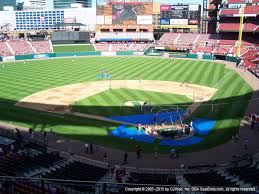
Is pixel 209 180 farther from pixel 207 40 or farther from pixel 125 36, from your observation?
pixel 125 36

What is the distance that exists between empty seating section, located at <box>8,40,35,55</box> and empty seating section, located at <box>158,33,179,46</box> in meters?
43.1

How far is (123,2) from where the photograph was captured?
12319 centimetres

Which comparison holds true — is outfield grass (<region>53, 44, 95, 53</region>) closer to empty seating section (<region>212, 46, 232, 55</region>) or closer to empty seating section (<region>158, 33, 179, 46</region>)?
empty seating section (<region>158, 33, 179, 46</region>)

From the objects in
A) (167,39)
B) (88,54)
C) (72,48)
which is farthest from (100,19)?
(167,39)

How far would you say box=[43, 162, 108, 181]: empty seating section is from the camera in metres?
20.2

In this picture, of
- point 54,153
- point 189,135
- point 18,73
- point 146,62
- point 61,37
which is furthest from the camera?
point 61,37

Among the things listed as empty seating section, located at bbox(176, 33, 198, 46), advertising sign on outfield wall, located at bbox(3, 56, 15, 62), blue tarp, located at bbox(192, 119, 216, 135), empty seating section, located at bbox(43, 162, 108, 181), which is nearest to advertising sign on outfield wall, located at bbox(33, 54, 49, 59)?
advertising sign on outfield wall, located at bbox(3, 56, 15, 62)

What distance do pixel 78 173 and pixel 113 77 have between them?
42091 millimetres

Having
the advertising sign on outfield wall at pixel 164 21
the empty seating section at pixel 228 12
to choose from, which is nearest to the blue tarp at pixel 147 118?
the empty seating section at pixel 228 12

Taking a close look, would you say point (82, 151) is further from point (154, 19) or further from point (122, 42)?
point (154, 19)

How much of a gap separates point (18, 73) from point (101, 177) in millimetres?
51764

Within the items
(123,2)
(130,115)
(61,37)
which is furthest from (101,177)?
(123,2)

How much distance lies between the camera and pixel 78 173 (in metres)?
21.1

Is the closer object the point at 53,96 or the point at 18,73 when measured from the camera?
the point at 53,96
